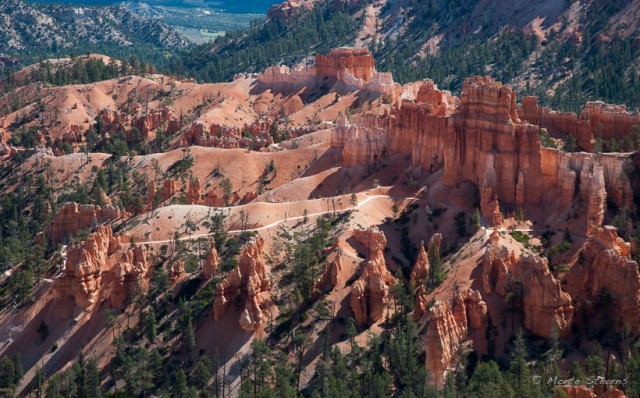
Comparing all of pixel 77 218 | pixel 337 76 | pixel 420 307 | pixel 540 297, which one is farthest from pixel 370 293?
pixel 337 76

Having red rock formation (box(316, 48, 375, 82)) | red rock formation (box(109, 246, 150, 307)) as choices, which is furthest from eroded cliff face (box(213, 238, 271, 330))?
red rock formation (box(316, 48, 375, 82))

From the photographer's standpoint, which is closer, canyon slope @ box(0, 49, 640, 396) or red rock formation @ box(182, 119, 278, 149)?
canyon slope @ box(0, 49, 640, 396)

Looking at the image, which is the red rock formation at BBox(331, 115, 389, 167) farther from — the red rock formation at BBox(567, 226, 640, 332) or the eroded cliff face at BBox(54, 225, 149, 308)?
the red rock formation at BBox(567, 226, 640, 332)

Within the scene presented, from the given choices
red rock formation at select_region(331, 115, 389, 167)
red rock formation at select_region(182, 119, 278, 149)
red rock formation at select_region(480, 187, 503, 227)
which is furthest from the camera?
red rock formation at select_region(182, 119, 278, 149)

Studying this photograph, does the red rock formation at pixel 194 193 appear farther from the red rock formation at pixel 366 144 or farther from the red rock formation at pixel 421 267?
the red rock formation at pixel 421 267

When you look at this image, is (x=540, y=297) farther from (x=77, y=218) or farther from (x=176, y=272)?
(x=77, y=218)

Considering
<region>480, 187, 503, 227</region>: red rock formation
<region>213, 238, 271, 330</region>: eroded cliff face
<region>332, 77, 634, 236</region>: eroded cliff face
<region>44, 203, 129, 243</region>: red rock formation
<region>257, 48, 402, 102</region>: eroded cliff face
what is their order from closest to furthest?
<region>213, 238, 271, 330</region>: eroded cliff face, <region>332, 77, 634, 236</region>: eroded cliff face, <region>480, 187, 503, 227</region>: red rock formation, <region>44, 203, 129, 243</region>: red rock formation, <region>257, 48, 402, 102</region>: eroded cliff face
